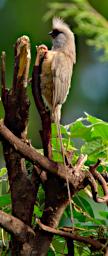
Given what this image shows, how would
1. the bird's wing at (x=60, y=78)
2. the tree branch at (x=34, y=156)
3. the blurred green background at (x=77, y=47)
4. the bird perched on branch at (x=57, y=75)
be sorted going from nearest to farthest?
1. the tree branch at (x=34, y=156)
2. the bird perched on branch at (x=57, y=75)
3. the bird's wing at (x=60, y=78)
4. the blurred green background at (x=77, y=47)

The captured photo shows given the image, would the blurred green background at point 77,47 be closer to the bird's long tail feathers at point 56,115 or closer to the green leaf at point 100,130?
the bird's long tail feathers at point 56,115

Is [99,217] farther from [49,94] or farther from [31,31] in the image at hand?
[31,31]

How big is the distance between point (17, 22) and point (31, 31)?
2.47ft

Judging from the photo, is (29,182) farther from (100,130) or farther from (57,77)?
(57,77)

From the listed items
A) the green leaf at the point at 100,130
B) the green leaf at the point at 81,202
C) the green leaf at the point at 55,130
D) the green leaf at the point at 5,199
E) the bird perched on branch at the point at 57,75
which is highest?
the bird perched on branch at the point at 57,75

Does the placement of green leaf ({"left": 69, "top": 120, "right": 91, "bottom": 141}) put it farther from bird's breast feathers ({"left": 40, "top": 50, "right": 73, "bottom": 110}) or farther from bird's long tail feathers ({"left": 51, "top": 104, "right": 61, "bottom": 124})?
bird's breast feathers ({"left": 40, "top": 50, "right": 73, "bottom": 110})

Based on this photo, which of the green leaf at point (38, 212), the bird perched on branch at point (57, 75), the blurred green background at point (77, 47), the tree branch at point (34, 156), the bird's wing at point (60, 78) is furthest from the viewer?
the blurred green background at point (77, 47)

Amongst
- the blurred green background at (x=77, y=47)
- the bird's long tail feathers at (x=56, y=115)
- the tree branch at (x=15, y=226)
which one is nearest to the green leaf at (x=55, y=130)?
the bird's long tail feathers at (x=56, y=115)

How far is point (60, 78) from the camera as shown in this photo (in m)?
1.54

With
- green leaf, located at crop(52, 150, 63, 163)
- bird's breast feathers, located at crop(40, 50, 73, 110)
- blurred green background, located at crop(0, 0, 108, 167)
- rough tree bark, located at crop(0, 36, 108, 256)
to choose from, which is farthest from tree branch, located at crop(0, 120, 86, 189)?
blurred green background, located at crop(0, 0, 108, 167)

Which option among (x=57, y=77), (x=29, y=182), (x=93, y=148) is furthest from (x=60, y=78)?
(x=29, y=182)

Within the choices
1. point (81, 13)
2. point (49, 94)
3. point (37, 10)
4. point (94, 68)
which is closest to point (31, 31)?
point (37, 10)

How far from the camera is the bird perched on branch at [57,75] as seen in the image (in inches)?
55.8

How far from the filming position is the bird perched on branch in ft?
4.65
